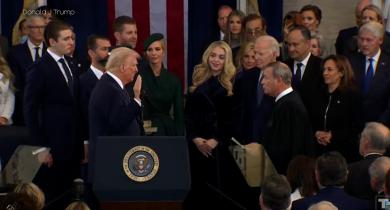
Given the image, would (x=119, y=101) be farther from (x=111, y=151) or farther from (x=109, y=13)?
(x=109, y=13)

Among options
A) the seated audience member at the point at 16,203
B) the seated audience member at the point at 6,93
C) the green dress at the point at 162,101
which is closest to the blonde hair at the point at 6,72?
the seated audience member at the point at 6,93

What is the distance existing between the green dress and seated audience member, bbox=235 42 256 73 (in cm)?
67

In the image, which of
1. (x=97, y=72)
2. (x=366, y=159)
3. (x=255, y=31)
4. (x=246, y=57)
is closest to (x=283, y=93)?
(x=246, y=57)

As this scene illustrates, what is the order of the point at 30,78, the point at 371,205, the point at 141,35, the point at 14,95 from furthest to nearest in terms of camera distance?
the point at 141,35
the point at 14,95
the point at 30,78
the point at 371,205

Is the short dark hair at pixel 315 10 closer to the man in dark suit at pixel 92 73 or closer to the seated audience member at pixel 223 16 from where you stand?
the seated audience member at pixel 223 16

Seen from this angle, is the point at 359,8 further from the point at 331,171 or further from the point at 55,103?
the point at 331,171

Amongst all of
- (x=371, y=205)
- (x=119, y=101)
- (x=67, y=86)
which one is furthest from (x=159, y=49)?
(x=371, y=205)

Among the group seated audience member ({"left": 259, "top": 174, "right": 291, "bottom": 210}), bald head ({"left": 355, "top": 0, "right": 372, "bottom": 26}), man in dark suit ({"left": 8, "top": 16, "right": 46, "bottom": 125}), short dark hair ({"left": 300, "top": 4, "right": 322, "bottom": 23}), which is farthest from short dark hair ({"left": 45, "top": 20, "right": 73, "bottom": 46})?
seated audience member ({"left": 259, "top": 174, "right": 291, "bottom": 210})

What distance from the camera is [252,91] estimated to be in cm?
1053

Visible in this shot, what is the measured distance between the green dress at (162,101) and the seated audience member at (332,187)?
3.23 metres

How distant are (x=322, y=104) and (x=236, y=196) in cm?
133

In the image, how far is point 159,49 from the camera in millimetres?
10602

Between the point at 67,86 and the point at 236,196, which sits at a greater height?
the point at 67,86

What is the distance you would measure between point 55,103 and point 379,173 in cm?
343
